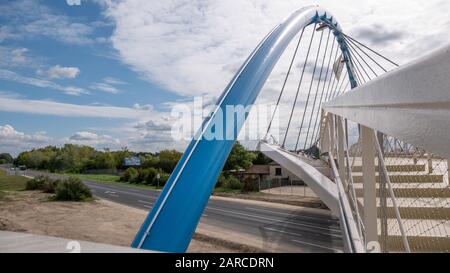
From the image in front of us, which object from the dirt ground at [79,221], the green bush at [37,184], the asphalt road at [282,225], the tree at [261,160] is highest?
the tree at [261,160]

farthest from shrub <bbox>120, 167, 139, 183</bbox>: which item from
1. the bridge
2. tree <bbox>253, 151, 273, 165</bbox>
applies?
the bridge

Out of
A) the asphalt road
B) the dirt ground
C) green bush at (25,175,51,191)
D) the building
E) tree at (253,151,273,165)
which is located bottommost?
the dirt ground

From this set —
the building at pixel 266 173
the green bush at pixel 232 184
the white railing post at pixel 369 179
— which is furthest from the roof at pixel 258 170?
the white railing post at pixel 369 179

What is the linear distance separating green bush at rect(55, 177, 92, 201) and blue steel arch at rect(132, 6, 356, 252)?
4104 cm

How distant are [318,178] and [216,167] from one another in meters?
6.95

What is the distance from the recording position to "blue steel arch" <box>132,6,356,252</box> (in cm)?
408

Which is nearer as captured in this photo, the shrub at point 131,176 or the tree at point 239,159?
the tree at point 239,159

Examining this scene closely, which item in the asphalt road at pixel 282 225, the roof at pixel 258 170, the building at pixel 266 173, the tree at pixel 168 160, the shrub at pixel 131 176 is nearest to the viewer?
the asphalt road at pixel 282 225

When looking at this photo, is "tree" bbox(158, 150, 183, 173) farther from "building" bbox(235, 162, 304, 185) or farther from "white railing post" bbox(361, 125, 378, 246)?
"white railing post" bbox(361, 125, 378, 246)

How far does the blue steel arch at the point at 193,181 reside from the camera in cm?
408

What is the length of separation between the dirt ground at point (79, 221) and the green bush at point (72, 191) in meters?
2.27

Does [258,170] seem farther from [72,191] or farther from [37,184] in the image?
[37,184]

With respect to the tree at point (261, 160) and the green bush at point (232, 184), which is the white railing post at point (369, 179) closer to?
the green bush at point (232, 184)

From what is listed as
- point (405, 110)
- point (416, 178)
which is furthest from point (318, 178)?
point (405, 110)
